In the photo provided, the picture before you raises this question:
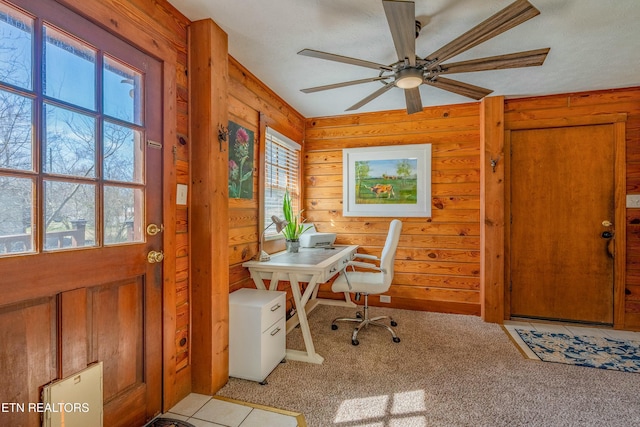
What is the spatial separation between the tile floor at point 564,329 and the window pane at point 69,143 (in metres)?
3.36

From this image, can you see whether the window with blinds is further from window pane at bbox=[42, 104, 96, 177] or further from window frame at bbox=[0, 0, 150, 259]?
window pane at bbox=[42, 104, 96, 177]

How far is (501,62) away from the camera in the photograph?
69.2 inches

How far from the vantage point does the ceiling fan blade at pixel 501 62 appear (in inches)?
65.3

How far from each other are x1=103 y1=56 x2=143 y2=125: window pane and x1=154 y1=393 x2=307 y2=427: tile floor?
1.64m

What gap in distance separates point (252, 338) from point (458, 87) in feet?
7.48

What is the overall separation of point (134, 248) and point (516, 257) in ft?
11.6

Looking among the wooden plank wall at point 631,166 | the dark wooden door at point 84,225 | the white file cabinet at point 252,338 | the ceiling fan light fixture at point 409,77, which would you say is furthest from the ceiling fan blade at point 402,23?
the wooden plank wall at point 631,166

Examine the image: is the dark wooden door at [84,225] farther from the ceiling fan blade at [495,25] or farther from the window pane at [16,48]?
the ceiling fan blade at [495,25]

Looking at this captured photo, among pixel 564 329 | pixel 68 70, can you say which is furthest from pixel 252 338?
pixel 564 329

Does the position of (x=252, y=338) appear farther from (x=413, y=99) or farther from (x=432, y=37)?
(x=432, y=37)

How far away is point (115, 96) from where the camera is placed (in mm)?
1464

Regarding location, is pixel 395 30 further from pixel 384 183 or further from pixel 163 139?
pixel 384 183

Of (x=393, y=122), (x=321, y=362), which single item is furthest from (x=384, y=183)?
(x=321, y=362)

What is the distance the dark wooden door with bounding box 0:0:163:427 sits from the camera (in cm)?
113
